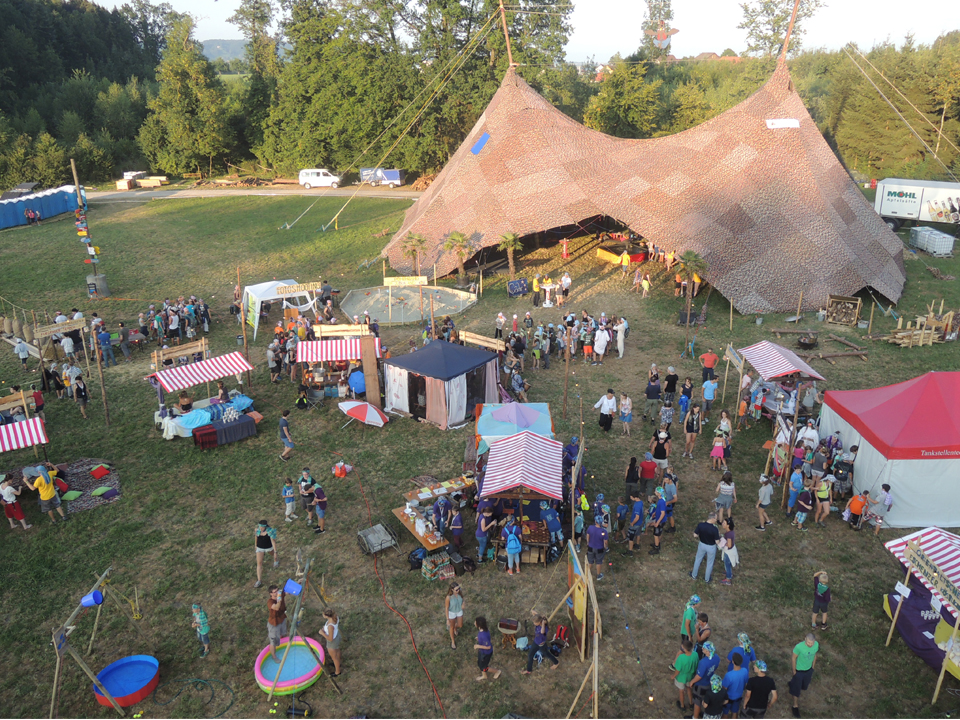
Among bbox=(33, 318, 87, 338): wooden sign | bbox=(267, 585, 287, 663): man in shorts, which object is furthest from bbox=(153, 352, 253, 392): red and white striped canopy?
bbox=(267, 585, 287, 663): man in shorts

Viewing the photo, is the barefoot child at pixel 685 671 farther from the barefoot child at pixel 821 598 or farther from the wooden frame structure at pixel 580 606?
the barefoot child at pixel 821 598

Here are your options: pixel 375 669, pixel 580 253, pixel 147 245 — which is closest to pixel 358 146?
pixel 147 245

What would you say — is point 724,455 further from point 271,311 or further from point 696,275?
point 271,311

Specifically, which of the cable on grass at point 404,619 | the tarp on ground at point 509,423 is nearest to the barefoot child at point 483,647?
the cable on grass at point 404,619

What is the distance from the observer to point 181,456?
16625 mm

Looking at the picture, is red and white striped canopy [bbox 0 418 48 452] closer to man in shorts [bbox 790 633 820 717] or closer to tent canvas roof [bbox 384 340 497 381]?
tent canvas roof [bbox 384 340 497 381]

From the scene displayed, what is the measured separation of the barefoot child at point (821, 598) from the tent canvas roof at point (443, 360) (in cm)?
941

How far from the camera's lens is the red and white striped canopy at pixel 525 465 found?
12266 mm

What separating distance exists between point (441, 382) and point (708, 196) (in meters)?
15.6

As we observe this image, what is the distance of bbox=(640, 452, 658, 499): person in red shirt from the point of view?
1395 centimetres

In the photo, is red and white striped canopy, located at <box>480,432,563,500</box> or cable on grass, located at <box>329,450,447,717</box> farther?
red and white striped canopy, located at <box>480,432,563,500</box>

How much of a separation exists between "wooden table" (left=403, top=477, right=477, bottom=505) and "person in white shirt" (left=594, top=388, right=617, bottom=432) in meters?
4.54

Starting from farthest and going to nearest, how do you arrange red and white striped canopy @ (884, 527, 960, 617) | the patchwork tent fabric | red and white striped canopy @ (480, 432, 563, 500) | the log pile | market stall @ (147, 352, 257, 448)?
the patchwork tent fabric < the log pile < market stall @ (147, 352, 257, 448) < red and white striped canopy @ (480, 432, 563, 500) < red and white striped canopy @ (884, 527, 960, 617)

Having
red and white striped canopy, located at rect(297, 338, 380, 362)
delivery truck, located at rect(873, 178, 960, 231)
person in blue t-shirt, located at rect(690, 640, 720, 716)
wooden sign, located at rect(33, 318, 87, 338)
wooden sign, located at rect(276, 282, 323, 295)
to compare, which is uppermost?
delivery truck, located at rect(873, 178, 960, 231)
